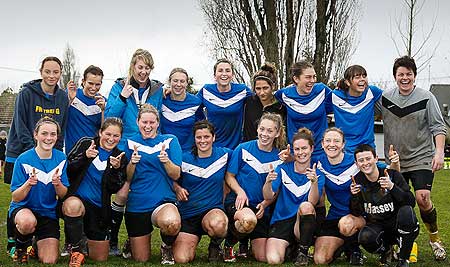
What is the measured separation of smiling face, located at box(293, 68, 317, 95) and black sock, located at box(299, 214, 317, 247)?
4.98ft

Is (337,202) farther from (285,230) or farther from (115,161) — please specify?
(115,161)

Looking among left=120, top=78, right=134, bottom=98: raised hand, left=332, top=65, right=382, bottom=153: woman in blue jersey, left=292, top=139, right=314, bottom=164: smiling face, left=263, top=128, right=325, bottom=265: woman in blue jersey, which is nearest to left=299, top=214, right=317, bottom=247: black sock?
left=263, top=128, right=325, bottom=265: woman in blue jersey

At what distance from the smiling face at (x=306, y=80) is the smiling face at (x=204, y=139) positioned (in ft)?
3.89

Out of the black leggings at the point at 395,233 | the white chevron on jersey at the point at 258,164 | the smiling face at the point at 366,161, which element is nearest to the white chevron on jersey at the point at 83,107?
the white chevron on jersey at the point at 258,164

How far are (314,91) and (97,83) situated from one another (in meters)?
2.39

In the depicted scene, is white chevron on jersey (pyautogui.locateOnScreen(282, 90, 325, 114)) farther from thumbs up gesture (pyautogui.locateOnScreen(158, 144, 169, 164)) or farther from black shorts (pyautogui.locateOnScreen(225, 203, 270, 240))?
thumbs up gesture (pyautogui.locateOnScreen(158, 144, 169, 164))

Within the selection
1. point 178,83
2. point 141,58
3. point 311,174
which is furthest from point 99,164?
point 311,174

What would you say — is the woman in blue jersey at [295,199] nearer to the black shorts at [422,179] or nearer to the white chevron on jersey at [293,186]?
the white chevron on jersey at [293,186]

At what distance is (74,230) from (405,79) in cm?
357

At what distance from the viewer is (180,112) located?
22.0 feet

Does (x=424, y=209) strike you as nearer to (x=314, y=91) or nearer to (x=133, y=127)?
(x=314, y=91)

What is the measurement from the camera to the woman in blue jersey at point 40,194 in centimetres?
543

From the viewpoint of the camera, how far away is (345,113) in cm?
628

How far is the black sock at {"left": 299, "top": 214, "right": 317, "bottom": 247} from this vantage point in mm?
5565
